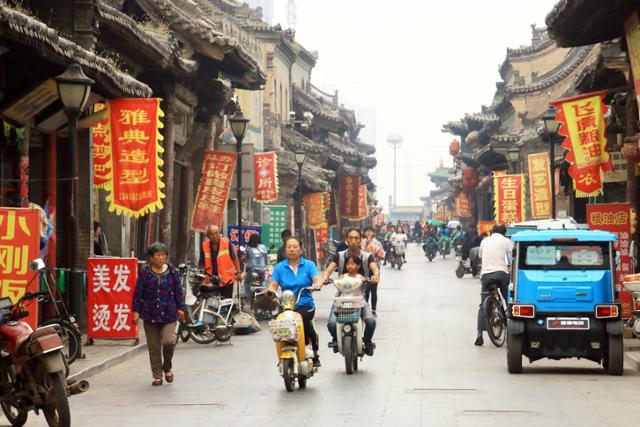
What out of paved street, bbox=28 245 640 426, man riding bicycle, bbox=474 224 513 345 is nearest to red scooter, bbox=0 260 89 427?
paved street, bbox=28 245 640 426

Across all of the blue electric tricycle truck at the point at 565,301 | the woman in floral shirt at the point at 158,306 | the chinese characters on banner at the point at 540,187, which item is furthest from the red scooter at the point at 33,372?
the chinese characters on banner at the point at 540,187

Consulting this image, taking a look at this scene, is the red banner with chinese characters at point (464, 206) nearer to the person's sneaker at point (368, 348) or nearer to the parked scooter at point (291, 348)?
the person's sneaker at point (368, 348)

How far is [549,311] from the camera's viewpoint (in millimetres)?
16000

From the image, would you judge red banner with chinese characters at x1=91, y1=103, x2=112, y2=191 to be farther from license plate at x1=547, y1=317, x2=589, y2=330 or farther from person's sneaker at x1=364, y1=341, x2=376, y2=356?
license plate at x1=547, y1=317, x2=589, y2=330

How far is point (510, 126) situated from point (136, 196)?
171 ft

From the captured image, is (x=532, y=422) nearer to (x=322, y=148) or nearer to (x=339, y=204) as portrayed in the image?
(x=322, y=148)

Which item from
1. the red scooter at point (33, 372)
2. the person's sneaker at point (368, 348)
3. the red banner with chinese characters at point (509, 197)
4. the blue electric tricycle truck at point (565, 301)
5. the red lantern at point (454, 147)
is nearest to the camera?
the red scooter at point (33, 372)

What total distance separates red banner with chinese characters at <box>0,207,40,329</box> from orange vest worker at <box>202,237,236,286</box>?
278 inches

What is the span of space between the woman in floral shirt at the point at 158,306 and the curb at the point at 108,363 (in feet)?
3.07

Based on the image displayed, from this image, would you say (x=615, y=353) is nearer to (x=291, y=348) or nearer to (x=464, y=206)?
(x=291, y=348)

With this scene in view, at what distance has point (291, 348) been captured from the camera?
1430 cm

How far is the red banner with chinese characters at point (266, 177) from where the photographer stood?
41.6m

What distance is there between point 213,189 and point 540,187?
13.2 m

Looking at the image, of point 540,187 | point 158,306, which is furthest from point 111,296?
point 540,187
